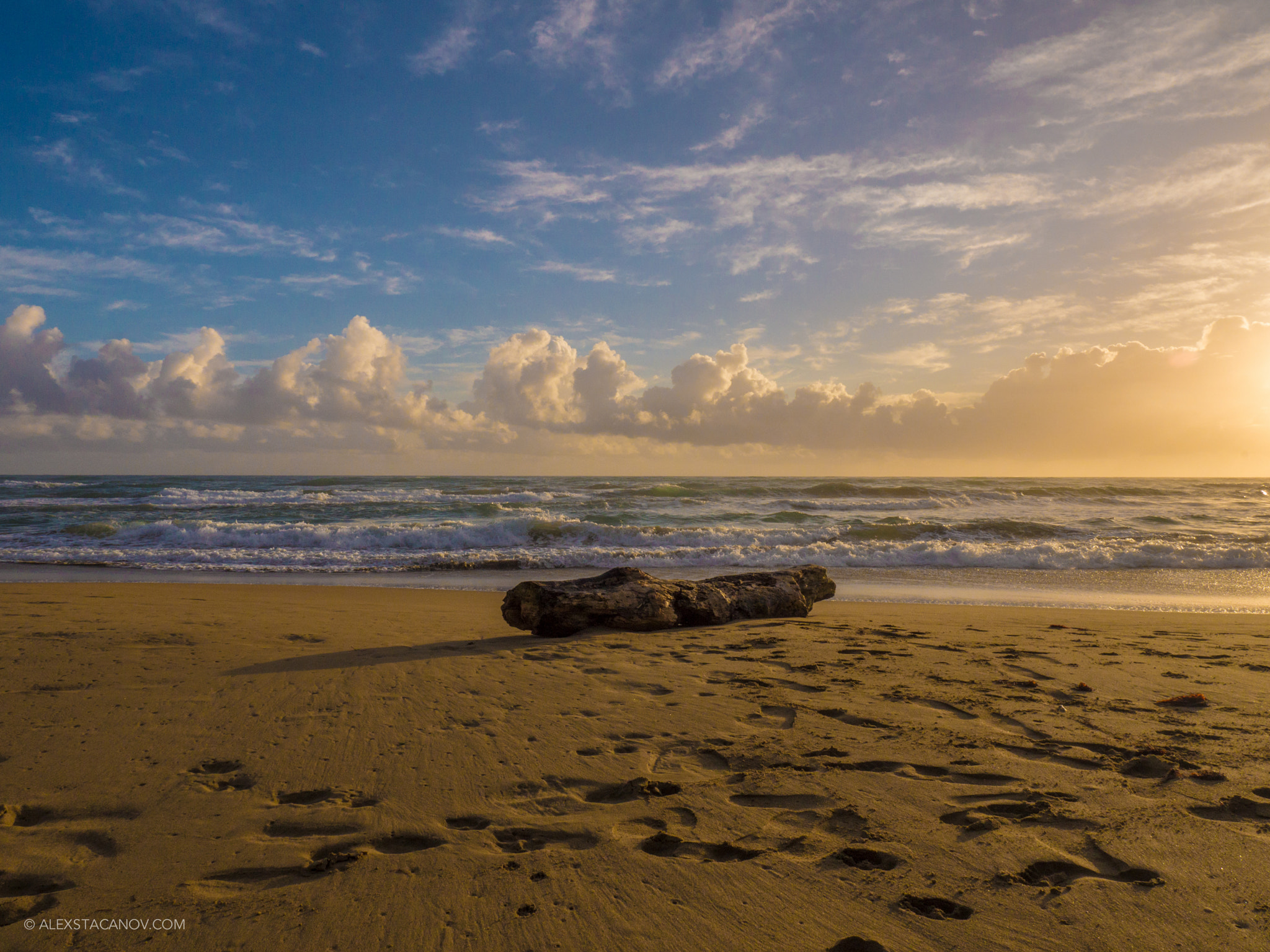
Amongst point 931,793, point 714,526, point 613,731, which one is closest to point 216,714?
point 613,731

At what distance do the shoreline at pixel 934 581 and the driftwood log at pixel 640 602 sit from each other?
268cm

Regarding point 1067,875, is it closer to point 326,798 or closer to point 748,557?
point 326,798

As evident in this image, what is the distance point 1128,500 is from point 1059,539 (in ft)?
72.4

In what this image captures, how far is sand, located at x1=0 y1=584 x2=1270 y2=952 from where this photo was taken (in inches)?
87.6

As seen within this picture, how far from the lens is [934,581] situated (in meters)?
12.5

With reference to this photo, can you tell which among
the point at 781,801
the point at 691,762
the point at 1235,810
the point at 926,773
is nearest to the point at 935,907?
the point at 781,801

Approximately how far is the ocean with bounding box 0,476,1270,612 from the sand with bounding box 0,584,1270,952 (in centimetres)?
629

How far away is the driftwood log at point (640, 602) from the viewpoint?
22.3ft

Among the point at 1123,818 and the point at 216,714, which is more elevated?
the point at 1123,818

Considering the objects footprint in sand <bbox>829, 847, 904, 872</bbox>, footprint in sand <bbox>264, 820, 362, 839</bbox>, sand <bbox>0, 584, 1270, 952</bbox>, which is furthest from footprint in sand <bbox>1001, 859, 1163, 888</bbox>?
footprint in sand <bbox>264, 820, 362, 839</bbox>

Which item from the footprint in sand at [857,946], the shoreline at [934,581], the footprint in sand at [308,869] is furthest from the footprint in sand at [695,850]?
the shoreline at [934,581]

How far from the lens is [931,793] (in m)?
3.10

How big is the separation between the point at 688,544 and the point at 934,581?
6.98 metres

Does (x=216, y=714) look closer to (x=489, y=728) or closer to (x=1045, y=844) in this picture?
(x=489, y=728)
